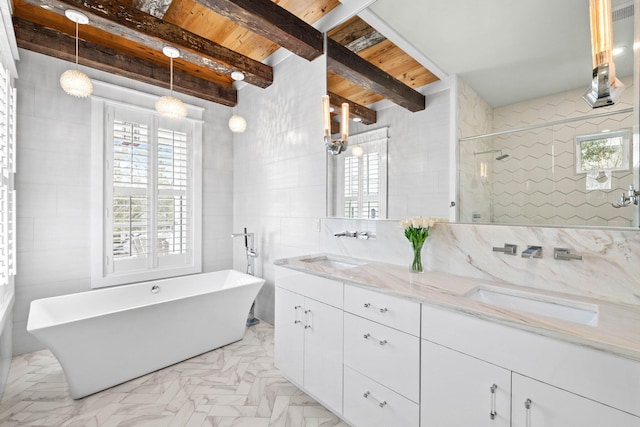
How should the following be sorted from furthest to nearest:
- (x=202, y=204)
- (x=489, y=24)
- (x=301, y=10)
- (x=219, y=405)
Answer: (x=202, y=204) → (x=301, y=10) → (x=219, y=405) → (x=489, y=24)

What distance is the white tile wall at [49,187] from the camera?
97.5 inches

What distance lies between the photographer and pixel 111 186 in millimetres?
2902

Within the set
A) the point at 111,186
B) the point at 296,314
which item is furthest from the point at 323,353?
the point at 111,186

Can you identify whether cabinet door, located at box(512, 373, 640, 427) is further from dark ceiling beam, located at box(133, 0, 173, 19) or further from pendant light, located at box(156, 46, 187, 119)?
dark ceiling beam, located at box(133, 0, 173, 19)

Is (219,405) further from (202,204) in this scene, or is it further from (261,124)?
(261,124)

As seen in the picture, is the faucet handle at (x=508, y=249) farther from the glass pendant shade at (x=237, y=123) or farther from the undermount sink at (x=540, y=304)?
the glass pendant shade at (x=237, y=123)

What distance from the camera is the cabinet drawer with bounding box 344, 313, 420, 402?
128cm

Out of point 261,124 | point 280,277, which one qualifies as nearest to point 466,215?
point 280,277

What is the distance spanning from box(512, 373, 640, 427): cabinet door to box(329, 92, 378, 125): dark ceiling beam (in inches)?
67.7

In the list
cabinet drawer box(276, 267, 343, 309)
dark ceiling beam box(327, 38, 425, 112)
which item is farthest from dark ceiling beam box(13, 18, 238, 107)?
cabinet drawer box(276, 267, 343, 309)

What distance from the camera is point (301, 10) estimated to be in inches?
93.1

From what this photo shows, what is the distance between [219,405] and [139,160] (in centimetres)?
255

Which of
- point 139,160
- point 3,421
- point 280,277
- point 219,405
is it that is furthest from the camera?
point 139,160

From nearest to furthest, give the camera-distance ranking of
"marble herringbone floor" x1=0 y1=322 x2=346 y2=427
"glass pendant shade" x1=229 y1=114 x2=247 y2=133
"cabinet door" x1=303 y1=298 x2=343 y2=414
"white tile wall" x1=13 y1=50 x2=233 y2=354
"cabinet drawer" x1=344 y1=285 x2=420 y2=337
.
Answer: "cabinet drawer" x1=344 y1=285 x2=420 y2=337
"cabinet door" x1=303 y1=298 x2=343 y2=414
"marble herringbone floor" x1=0 y1=322 x2=346 y2=427
"white tile wall" x1=13 y1=50 x2=233 y2=354
"glass pendant shade" x1=229 y1=114 x2=247 y2=133
